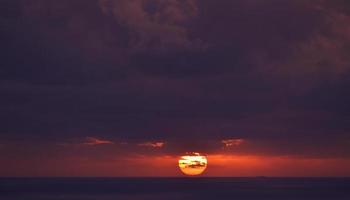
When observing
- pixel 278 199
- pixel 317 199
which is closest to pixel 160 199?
pixel 278 199

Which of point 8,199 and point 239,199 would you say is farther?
point 239,199

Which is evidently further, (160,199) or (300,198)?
(300,198)

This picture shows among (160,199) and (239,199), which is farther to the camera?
(239,199)

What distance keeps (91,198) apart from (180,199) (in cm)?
1349

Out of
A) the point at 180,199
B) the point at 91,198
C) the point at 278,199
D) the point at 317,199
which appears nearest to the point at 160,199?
the point at 180,199

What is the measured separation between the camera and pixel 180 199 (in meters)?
89.4

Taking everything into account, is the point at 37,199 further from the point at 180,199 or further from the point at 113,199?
the point at 180,199

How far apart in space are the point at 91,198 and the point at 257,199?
82.6ft

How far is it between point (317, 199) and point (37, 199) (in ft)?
138

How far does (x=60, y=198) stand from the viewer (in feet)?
308

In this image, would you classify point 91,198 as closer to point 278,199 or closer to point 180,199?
point 180,199

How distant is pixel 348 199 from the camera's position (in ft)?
295

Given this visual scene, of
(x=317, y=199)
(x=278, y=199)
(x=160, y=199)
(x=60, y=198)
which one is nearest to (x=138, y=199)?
(x=160, y=199)

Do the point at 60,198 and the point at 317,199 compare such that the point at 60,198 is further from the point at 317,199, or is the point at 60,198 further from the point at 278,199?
the point at 317,199
